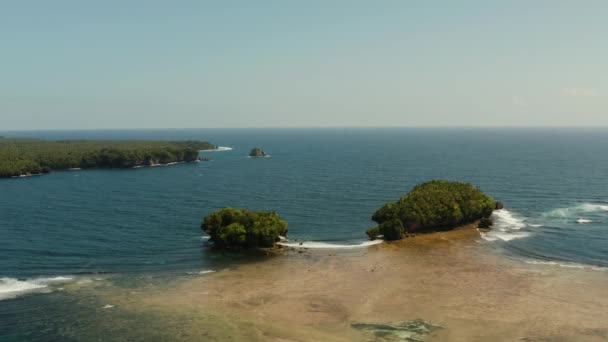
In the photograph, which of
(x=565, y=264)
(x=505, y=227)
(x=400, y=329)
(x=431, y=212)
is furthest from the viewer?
(x=505, y=227)

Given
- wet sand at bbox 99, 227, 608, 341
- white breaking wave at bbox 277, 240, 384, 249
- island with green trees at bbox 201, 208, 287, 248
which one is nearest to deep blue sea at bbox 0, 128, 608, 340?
white breaking wave at bbox 277, 240, 384, 249

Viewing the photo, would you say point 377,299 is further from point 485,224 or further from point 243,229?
point 485,224

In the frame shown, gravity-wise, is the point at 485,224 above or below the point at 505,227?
above

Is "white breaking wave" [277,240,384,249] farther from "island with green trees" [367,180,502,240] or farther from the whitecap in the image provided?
the whitecap

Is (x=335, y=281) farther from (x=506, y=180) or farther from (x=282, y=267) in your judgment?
(x=506, y=180)

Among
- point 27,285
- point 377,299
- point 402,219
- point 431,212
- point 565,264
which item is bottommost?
point 377,299

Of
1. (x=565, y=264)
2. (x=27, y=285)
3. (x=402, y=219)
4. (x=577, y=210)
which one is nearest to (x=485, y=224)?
(x=402, y=219)
